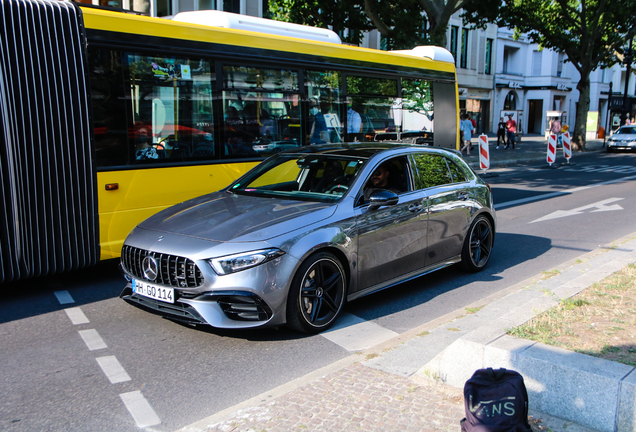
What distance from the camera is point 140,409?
342 centimetres

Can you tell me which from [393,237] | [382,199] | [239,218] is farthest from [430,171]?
[239,218]

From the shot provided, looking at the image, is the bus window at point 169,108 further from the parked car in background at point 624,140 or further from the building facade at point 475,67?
the building facade at point 475,67

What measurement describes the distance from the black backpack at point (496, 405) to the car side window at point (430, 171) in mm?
3124

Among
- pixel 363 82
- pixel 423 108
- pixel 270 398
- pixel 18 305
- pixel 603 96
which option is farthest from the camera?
pixel 603 96

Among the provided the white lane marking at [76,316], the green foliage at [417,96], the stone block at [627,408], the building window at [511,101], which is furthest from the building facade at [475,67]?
the stone block at [627,408]

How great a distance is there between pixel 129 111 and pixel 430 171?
11.1 feet

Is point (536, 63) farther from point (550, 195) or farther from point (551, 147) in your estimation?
point (550, 195)

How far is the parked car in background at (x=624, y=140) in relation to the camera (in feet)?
102

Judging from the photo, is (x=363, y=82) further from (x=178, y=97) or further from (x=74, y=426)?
(x=74, y=426)

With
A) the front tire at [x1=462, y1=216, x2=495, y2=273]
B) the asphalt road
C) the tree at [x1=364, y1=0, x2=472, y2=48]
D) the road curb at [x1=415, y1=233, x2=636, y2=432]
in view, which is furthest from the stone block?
the tree at [x1=364, y1=0, x2=472, y2=48]

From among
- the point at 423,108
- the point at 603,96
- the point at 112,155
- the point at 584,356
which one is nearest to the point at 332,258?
the point at 584,356

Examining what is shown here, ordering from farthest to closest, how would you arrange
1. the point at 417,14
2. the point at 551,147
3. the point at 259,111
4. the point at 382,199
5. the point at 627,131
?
1. the point at 627,131
2. the point at 551,147
3. the point at 417,14
4. the point at 259,111
5. the point at 382,199

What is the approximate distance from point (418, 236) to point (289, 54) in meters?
3.53

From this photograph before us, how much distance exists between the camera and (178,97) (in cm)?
671
